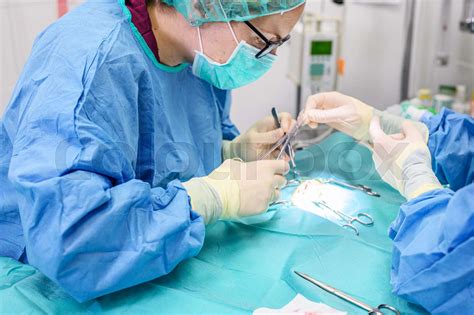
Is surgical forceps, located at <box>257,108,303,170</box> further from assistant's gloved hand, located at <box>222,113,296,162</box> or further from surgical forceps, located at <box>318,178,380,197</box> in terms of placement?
surgical forceps, located at <box>318,178,380,197</box>

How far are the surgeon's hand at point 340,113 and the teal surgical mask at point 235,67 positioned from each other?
0.27m

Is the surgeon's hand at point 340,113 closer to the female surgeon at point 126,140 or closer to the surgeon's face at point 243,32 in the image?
the female surgeon at point 126,140

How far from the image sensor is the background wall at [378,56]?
10.0 ft

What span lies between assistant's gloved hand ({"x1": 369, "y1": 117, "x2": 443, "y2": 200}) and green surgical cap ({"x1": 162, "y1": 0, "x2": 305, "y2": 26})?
0.53 metres

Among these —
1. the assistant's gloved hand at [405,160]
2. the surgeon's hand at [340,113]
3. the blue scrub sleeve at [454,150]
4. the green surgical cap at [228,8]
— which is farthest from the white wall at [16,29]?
the blue scrub sleeve at [454,150]

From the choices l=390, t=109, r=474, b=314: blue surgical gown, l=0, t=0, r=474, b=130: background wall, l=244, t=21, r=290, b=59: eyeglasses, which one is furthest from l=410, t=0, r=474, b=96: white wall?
l=390, t=109, r=474, b=314: blue surgical gown

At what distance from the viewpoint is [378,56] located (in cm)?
319

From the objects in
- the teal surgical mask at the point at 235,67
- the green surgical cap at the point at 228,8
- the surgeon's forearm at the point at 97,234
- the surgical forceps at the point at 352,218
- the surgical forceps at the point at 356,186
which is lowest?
the surgical forceps at the point at 352,218

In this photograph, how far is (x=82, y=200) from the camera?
1005 mm

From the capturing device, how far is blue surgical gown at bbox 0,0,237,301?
101cm

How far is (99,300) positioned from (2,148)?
50 cm

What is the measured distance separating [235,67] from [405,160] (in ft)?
1.90

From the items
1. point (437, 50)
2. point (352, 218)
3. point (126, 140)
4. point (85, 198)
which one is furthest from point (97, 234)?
point (437, 50)

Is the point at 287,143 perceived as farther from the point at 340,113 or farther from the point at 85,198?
the point at 85,198
